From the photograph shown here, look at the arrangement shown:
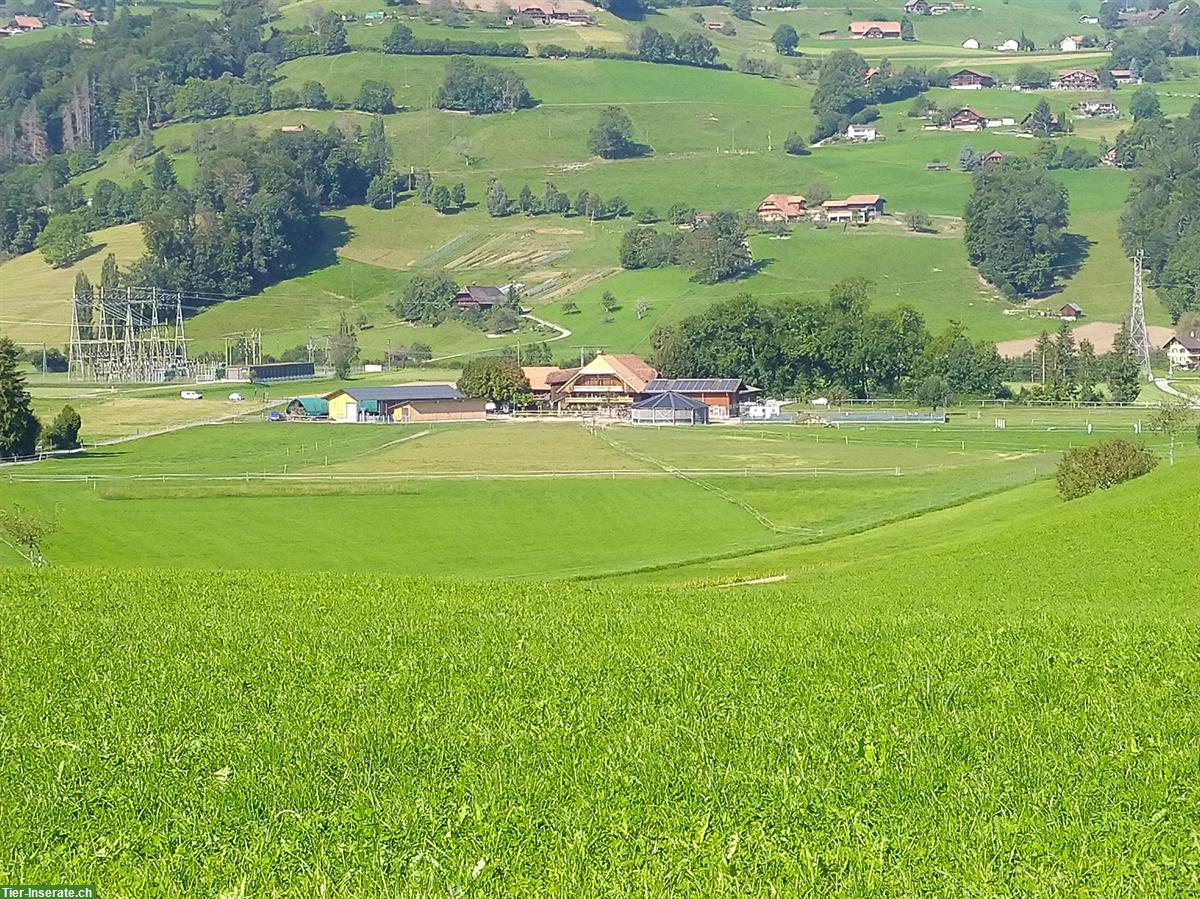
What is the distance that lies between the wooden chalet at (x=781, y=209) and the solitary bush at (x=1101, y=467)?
139 metres

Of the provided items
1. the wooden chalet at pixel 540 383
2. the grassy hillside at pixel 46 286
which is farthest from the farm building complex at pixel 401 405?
the grassy hillside at pixel 46 286

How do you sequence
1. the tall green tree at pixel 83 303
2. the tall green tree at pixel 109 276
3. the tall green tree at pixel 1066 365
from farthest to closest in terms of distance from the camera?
1. the tall green tree at pixel 109 276
2. the tall green tree at pixel 83 303
3. the tall green tree at pixel 1066 365

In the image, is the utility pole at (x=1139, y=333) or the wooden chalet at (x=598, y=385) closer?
the wooden chalet at (x=598, y=385)

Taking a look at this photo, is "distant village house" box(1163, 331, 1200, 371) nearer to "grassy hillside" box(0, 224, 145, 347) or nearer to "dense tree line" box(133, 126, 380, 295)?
"dense tree line" box(133, 126, 380, 295)

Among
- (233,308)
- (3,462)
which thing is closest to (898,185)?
(233,308)

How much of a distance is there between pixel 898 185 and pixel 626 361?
83018 mm

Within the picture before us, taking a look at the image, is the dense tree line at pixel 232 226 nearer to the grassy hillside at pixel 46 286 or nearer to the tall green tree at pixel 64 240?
the grassy hillside at pixel 46 286

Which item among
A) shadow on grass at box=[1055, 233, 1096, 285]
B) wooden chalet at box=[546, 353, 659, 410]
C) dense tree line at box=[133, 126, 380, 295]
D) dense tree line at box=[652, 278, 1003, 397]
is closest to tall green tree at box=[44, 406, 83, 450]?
wooden chalet at box=[546, 353, 659, 410]

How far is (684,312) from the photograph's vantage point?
149000 millimetres

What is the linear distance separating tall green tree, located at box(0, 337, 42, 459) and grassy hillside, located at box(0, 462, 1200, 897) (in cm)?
6191

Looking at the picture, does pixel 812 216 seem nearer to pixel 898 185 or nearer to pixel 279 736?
pixel 898 185

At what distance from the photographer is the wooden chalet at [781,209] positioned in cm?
18529

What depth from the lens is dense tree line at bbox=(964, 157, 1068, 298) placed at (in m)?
164

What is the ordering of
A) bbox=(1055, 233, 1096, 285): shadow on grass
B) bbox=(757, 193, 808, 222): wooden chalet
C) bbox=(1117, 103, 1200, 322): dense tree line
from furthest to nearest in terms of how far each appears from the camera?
bbox=(757, 193, 808, 222): wooden chalet
bbox=(1055, 233, 1096, 285): shadow on grass
bbox=(1117, 103, 1200, 322): dense tree line
